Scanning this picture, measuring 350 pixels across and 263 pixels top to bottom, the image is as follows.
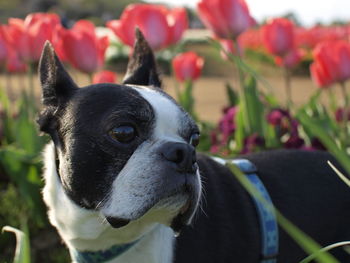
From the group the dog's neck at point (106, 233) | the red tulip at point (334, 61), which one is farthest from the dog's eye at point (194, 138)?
the red tulip at point (334, 61)

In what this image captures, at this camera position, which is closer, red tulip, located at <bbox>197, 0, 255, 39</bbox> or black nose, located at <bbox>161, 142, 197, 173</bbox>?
black nose, located at <bbox>161, 142, 197, 173</bbox>

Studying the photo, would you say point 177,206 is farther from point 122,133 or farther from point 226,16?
point 226,16

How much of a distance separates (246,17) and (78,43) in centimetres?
105

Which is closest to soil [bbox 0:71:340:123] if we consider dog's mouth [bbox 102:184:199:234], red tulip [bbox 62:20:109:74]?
red tulip [bbox 62:20:109:74]

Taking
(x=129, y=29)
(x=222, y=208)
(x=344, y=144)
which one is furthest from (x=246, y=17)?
(x=222, y=208)

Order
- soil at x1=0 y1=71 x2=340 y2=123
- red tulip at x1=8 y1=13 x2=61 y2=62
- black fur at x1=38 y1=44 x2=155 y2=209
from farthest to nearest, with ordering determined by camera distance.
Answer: soil at x1=0 y1=71 x2=340 y2=123 → red tulip at x1=8 y1=13 x2=61 y2=62 → black fur at x1=38 y1=44 x2=155 y2=209

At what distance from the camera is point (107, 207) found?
7.05 feet

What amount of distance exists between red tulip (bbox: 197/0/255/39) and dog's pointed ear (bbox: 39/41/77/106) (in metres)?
1.38

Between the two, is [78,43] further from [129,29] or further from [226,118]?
[226,118]

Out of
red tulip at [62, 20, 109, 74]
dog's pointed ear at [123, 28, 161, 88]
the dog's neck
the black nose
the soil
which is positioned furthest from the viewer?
the soil

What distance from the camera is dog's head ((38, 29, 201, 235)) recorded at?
2059mm

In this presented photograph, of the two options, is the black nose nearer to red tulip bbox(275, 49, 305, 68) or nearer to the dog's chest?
the dog's chest

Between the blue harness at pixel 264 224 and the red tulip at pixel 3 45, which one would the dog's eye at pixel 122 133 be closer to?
the blue harness at pixel 264 224

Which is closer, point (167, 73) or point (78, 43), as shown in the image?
point (78, 43)
